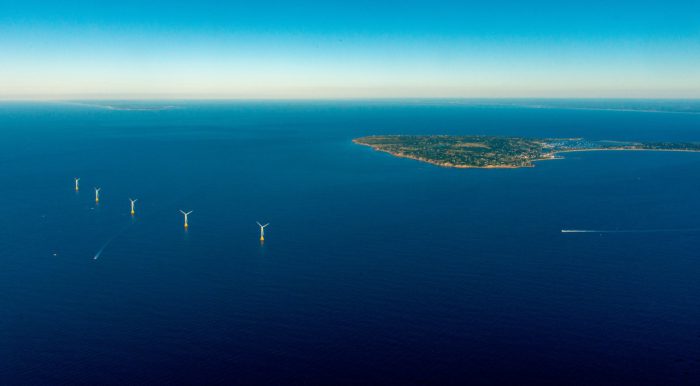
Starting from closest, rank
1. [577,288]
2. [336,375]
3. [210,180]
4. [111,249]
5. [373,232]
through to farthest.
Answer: [336,375], [577,288], [111,249], [373,232], [210,180]

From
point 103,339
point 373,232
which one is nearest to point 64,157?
point 373,232

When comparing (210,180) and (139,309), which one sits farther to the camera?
(210,180)

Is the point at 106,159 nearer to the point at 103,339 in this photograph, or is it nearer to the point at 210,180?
the point at 210,180

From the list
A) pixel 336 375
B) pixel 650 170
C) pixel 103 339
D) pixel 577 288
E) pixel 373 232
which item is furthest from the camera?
pixel 650 170

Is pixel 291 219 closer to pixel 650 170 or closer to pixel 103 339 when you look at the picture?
pixel 103 339

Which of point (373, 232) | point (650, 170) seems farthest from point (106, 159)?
point (650, 170)

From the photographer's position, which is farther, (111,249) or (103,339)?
(111,249)
